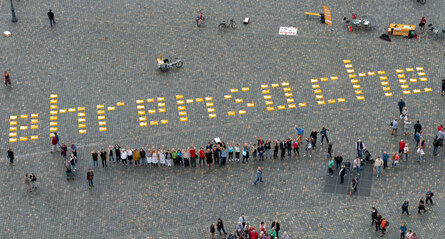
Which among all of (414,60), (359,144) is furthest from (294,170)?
(414,60)

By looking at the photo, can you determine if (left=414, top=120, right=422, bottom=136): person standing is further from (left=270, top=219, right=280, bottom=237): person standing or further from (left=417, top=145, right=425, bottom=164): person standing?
(left=270, top=219, right=280, bottom=237): person standing

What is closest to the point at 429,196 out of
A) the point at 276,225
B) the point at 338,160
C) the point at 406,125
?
the point at 338,160

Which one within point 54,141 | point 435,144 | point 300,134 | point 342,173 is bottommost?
point 342,173

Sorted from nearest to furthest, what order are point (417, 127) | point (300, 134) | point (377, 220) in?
point (377, 220), point (417, 127), point (300, 134)

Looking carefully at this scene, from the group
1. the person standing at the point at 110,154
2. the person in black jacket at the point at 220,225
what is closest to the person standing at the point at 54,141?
the person standing at the point at 110,154

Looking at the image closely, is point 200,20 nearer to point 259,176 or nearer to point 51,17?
point 51,17

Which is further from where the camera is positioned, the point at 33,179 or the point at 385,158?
the point at 385,158

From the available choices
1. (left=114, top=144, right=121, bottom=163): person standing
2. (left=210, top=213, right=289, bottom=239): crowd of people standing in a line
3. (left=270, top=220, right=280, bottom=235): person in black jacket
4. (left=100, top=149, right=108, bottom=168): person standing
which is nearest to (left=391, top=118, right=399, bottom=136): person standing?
(left=210, top=213, right=289, bottom=239): crowd of people standing in a line
